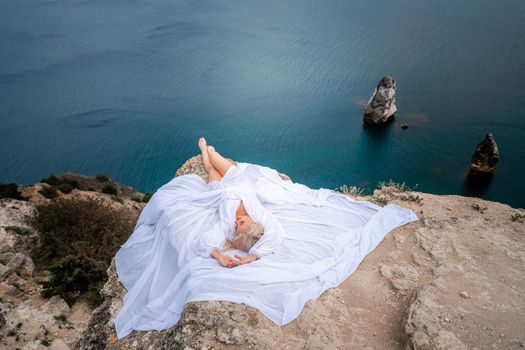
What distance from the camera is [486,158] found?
71.6 ft

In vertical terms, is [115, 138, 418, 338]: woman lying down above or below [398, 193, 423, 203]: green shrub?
above

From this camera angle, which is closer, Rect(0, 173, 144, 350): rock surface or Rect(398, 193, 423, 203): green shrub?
Rect(0, 173, 144, 350): rock surface

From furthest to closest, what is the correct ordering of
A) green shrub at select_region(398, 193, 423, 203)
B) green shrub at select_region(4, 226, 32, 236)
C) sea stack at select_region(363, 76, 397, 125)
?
sea stack at select_region(363, 76, 397, 125), green shrub at select_region(4, 226, 32, 236), green shrub at select_region(398, 193, 423, 203)

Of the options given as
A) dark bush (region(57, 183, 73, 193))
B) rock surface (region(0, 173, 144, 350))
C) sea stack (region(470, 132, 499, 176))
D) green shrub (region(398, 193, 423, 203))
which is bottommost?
dark bush (region(57, 183, 73, 193))

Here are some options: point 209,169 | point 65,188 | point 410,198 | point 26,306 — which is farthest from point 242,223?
point 65,188

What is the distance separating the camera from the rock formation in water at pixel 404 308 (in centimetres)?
474

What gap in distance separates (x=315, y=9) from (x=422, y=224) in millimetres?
42995

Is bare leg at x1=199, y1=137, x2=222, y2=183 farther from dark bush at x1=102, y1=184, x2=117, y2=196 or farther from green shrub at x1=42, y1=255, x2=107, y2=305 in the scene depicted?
dark bush at x1=102, y1=184, x2=117, y2=196

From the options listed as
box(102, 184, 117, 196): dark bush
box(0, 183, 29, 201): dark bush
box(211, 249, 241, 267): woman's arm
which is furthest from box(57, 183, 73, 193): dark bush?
box(211, 249, 241, 267): woman's arm

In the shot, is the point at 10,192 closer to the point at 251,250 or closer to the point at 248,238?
the point at 248,238

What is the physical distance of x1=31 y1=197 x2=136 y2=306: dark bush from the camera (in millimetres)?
10305

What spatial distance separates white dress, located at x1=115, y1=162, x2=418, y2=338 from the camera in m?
5.57

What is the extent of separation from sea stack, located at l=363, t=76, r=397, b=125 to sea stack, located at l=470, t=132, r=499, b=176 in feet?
24.7

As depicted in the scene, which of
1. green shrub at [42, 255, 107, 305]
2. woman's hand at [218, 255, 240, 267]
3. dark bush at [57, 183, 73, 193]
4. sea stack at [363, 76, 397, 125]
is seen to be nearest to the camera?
woman's hand at [218, 255, 240, 267]
